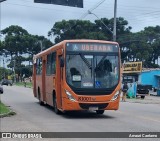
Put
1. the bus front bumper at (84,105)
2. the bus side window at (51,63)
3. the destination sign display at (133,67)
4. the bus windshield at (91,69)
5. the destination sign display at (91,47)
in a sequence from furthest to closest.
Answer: the destination sign display at (133,67)
the bus side window at (51,63)
the destination sign display at (91,47)
the bus windshield at (91,69)
the bus front bumper at (84,105)

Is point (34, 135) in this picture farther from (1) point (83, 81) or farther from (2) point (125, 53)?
(2) point (125, 53)

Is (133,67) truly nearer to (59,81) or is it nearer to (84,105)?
(59,81)

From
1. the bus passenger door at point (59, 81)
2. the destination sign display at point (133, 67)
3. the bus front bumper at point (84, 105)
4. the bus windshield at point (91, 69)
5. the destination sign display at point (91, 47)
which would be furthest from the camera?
the destination sign display at point (133, 67)

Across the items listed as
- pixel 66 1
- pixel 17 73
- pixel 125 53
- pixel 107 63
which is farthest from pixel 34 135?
pixel 17 73

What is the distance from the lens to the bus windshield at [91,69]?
1767 centimetres

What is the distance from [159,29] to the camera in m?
86.1

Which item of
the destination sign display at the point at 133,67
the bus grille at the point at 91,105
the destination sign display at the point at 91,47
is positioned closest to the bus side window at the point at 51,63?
the destination sign display at the point at 91,47

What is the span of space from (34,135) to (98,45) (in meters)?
6.98

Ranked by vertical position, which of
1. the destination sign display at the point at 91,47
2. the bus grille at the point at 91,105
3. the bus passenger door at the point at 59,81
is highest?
the destination sign display at the point at 91,47

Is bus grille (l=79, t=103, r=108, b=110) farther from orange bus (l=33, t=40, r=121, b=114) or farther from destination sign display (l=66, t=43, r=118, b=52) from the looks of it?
destination sign display (l=66, t=43, r=118, b=52)

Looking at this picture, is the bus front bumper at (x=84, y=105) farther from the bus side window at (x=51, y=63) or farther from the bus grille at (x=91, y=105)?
the bus side window at (x=51, y=63)

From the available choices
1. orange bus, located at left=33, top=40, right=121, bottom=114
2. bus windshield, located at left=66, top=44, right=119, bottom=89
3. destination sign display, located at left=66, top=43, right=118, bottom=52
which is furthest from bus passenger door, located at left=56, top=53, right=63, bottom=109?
destination sign display, located at left=66, top=43, right=118, bottom=52

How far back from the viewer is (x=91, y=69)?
17906 millimetres

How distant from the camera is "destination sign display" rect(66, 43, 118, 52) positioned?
18.1m
